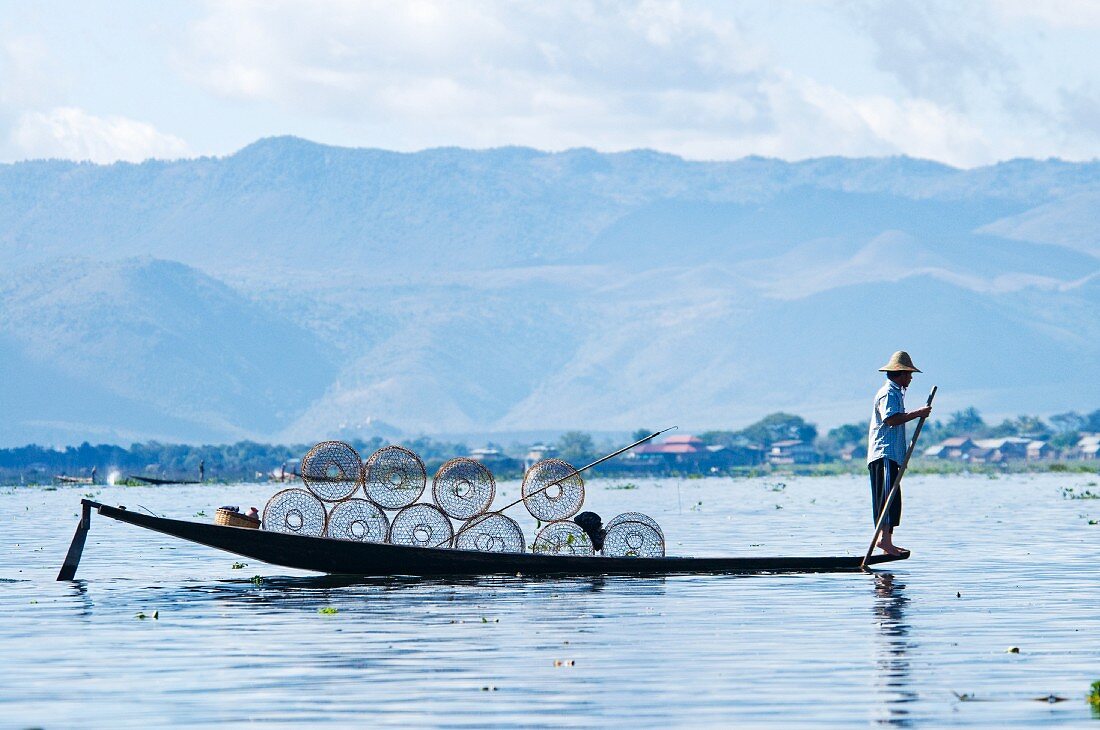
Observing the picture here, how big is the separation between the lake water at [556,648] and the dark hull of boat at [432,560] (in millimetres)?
235

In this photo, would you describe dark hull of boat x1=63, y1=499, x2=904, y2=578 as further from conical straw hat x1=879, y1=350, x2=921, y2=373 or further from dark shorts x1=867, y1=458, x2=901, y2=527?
conical straw hat x1=879, y1=350, x2=921, y2=373

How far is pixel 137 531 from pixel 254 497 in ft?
159

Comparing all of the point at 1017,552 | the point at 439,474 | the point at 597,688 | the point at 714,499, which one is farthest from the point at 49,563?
the point at 714,499

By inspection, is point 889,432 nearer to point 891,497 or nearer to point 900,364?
point 900,364

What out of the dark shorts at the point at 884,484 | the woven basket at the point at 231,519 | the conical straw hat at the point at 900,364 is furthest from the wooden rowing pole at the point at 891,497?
the woven basket at the point at 231,519

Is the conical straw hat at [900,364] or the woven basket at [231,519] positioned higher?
the conical straw hat at [900,364]

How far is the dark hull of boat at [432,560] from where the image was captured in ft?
99.1

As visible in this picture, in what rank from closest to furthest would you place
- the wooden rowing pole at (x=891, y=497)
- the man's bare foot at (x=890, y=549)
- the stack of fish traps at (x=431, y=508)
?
1. the wooden rowing pole at (x=891, y=497)
2. the man's bare foot at (x=890, y=549)
3. the stack of fish traps at (x=431, y=508)

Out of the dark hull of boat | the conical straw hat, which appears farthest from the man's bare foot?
the conical straw hat

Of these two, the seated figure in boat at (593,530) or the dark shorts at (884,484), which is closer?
the dark shorts at (884,484)

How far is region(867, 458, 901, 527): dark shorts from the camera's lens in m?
29.3

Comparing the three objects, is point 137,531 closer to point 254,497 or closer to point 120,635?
point 120,635

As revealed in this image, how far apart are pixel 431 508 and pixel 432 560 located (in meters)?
1.04

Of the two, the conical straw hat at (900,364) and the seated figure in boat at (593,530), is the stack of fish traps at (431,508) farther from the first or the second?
the conical straw hat at (900,364)
